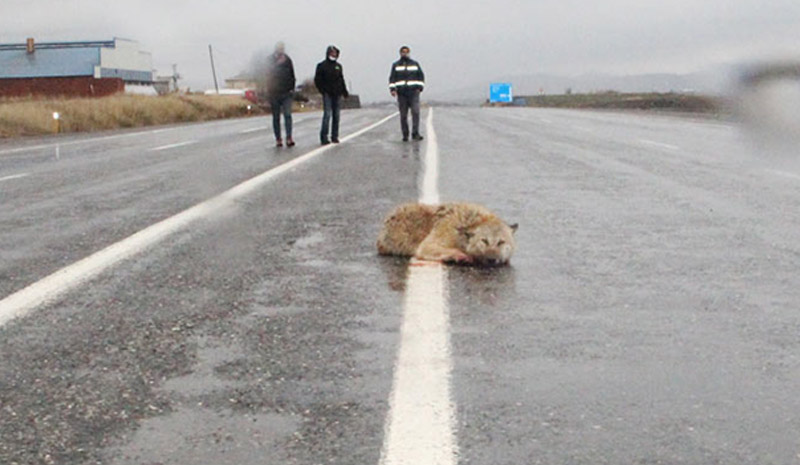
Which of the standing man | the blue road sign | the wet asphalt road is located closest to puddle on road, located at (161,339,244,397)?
the wet asphalt road

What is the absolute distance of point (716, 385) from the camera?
3.57 meters

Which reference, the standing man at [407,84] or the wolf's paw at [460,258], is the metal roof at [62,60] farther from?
the wolf's paw at [460,258]

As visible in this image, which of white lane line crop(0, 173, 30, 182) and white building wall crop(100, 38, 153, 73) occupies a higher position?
white building wall crop(100, 38, 153, 73)

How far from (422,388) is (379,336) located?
31.1 inches

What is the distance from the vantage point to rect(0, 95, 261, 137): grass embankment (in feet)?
104

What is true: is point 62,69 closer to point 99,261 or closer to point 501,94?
point 501,94

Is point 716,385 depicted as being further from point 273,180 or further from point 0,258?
point 273,180

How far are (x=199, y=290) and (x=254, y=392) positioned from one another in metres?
1.91

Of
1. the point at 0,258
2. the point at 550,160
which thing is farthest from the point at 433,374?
the point at 550,160

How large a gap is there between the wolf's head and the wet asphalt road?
0.12 metres

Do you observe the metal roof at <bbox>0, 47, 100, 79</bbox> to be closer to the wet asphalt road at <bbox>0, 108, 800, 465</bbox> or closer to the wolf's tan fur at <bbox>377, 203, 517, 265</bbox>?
the wet asphalt road at <bbox>0, 108, 800, 465</bbox>

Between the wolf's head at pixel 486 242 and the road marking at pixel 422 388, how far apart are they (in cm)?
43

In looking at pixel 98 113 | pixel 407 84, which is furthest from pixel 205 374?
pixel 98 113

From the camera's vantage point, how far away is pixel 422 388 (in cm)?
353
